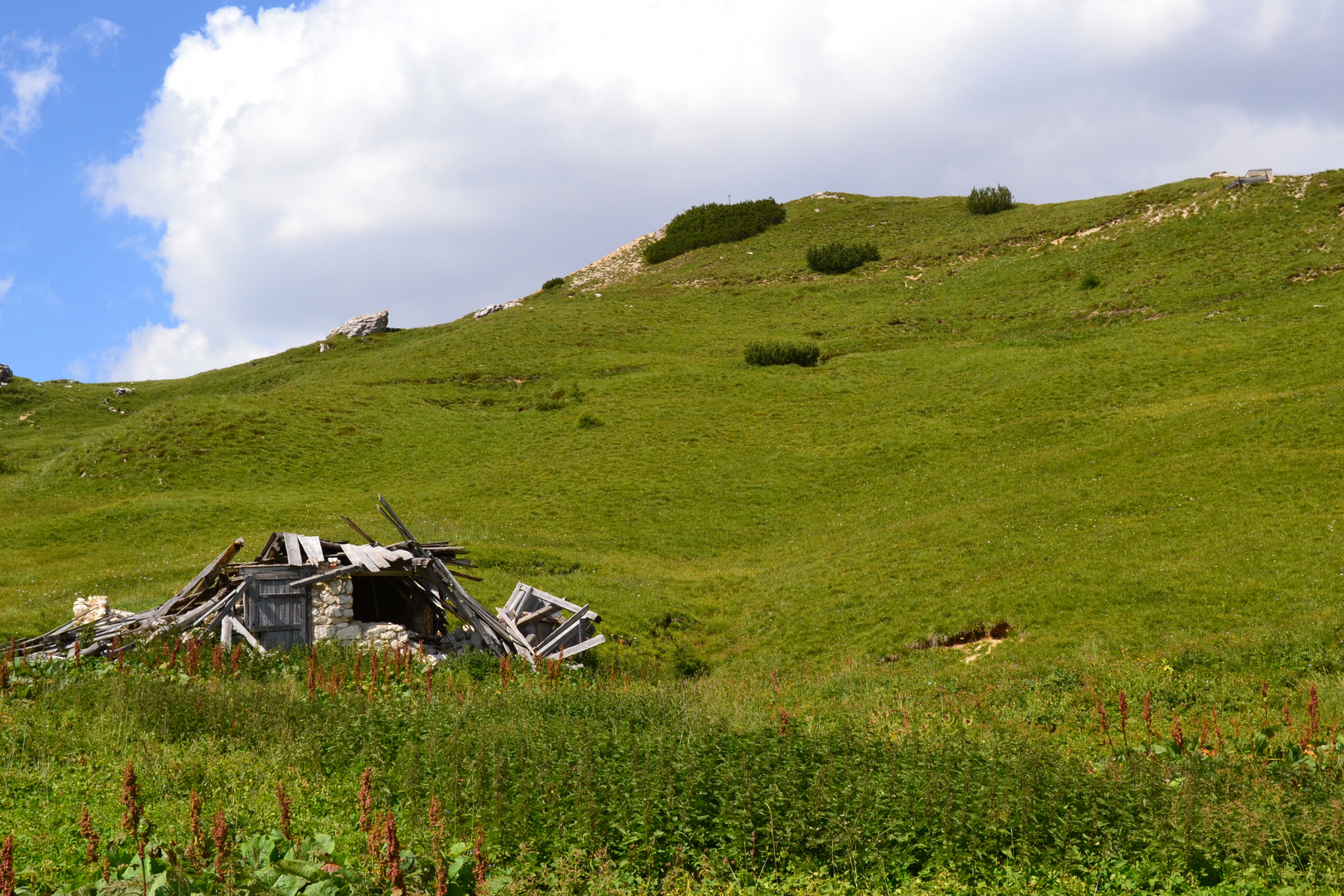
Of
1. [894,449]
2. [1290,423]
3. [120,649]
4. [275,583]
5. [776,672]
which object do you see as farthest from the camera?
[894,449]

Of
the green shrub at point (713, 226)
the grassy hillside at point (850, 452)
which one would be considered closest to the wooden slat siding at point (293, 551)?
the grassy hillside at point (850, 452)

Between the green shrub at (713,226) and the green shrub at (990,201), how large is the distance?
23.9m

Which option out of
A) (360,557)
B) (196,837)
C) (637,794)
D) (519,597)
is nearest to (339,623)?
(360,557)

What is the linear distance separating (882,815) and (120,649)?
17.3 m

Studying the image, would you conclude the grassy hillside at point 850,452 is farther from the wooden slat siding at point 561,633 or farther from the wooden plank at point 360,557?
the wooden plank at point 360,557

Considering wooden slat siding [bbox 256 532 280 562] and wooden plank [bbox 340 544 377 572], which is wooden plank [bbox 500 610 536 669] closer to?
wooden plank [bbox 340 544 377 572]

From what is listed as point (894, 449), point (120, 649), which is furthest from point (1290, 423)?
point (120, 649)

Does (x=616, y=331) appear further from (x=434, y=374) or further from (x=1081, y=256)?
(x=1081, y=256)

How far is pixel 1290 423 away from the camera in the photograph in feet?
112

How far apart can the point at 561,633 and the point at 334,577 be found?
5.95 m

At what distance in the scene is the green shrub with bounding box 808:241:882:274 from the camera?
90062 millimetres

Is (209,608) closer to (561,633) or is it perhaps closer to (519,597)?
(519,597)

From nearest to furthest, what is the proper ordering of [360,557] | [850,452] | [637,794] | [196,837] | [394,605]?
[196,837]
[637,794]
[360,557]
[394,605]
[850,452]

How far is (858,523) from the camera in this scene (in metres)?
38.6
